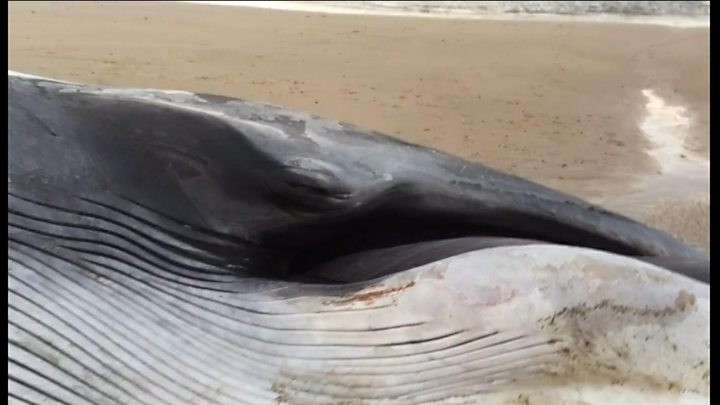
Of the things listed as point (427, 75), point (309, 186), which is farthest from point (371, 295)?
point (427, 75)

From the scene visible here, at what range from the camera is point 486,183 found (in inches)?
79.7

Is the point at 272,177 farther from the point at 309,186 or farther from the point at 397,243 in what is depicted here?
the point at 397,243

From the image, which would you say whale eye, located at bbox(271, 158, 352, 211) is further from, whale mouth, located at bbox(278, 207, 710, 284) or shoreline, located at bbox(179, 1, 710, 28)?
shoreline, located at bbox(179, 1, 710, 28)

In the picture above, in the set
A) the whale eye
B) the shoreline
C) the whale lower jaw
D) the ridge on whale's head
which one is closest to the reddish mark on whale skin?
the whale lower jaw

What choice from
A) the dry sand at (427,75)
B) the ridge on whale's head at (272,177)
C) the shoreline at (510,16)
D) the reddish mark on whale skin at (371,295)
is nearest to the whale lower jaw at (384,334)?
the reddish mark on whale skin at (371,295)

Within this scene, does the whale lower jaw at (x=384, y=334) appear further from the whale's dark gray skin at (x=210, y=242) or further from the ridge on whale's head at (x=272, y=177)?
the ridge on whale's head at (x=272, y=177)

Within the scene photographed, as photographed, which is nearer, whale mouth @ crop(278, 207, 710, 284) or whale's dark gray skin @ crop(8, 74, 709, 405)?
whale's dark gray skin @ crop(8, 74, 709, 405)

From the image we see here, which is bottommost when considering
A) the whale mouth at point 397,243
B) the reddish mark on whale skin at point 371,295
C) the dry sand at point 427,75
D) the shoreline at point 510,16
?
the reddish mark on whale skin at point 371,295

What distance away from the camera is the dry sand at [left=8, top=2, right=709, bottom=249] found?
247cm

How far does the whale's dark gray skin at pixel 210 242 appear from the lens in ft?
4.58

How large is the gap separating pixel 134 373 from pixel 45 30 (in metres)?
1.27

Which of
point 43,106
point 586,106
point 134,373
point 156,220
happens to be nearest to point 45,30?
point 43,106

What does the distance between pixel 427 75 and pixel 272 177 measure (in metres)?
2.23

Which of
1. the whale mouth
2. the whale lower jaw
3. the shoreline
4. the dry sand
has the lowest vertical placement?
the whale lower jaw
